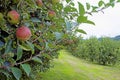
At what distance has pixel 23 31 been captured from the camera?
1.38 meters

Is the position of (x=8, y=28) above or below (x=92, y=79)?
above

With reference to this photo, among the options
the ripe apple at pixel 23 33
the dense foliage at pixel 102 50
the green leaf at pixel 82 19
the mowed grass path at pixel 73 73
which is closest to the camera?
the ripe apple at pixel 23 33

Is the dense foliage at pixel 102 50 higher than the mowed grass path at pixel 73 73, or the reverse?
the dense foliage at pixel 102 50

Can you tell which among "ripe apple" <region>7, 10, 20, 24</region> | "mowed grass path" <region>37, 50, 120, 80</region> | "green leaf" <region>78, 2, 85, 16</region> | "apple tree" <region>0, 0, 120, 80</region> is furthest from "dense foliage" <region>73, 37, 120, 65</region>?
"ripe apple" <region>7, 10, 20, 24</region>

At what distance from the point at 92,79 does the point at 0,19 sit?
15631mm

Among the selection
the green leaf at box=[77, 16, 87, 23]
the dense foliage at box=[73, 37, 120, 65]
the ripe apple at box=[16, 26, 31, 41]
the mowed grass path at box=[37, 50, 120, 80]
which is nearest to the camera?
the ripe apple at box=[16, 26, 31, 41]

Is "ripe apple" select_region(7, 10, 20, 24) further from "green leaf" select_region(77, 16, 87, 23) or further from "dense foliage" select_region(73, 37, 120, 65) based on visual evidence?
"dense foliage" select_region(73, 37, 120, 65)

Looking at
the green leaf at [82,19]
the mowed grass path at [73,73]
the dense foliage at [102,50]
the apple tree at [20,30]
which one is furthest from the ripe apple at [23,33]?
the dense foliage at [102,50]

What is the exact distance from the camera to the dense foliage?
2853 centimetres

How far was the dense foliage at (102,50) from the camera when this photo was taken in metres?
28.5

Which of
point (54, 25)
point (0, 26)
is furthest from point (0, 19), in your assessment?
point (54, 25)

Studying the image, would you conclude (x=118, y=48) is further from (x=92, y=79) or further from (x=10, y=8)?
(x=10, y=8)

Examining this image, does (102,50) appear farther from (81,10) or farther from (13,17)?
(13,17)

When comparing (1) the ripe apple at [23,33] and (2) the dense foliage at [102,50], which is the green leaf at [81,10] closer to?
(1) the ripe apple at [23,33]
